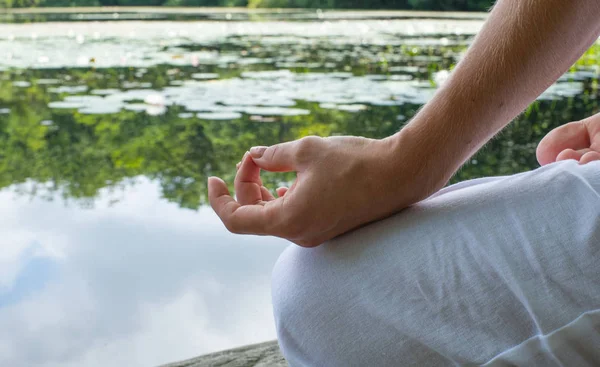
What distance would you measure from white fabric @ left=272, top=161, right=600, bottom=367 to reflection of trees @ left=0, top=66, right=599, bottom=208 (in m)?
1.41

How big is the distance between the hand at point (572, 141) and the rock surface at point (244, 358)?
0.50 m

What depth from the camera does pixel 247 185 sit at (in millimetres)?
760

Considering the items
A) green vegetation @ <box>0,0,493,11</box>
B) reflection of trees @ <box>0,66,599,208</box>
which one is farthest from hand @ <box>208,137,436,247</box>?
green vegetation @ <box>0,0,493,11</box>

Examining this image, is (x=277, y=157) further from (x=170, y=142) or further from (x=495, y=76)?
(x=170, y=142)

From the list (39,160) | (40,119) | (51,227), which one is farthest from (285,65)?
(51,227)

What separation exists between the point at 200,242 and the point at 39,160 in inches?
36.9

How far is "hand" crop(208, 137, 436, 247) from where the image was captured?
0.65 meters

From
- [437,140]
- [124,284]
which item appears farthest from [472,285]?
[124,284]

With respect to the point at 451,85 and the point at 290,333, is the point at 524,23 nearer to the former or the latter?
the point at 451,85

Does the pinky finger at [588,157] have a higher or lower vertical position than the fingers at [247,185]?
higher

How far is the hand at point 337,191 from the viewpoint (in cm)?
65

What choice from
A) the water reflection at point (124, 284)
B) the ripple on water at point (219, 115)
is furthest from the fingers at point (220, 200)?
the ripple on water at point (219, 115)

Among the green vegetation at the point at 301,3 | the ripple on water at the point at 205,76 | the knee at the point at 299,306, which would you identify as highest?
the knee at the point at 299,306

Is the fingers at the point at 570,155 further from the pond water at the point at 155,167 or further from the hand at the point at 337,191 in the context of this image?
the pond water at the point at 155,167
